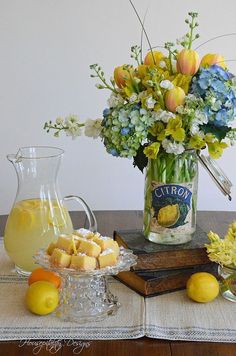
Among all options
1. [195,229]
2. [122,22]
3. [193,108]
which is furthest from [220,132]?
[122,22]

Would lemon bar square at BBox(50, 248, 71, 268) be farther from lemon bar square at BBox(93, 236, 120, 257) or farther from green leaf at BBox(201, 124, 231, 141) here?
green leaf at BBox(201, 124, 231, 141)

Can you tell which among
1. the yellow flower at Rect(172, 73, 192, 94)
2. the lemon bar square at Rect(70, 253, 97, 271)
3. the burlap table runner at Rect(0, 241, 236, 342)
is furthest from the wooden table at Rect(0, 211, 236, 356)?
the yellow flower at Rect(172, 73, 192, 94)

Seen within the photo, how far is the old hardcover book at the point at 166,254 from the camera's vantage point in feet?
3.66

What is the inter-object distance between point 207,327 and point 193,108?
0.42m

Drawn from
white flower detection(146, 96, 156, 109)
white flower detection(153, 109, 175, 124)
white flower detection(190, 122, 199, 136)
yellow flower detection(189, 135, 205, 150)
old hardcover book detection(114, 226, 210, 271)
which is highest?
white flower detection(146, 96, 156, 109)

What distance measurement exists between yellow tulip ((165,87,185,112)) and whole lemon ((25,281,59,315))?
43 cm

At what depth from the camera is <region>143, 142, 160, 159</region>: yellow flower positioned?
1090 mm

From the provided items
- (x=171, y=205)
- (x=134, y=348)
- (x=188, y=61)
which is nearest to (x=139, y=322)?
(x=134, y=348)

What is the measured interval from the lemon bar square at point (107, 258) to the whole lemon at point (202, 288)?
0.58 feet

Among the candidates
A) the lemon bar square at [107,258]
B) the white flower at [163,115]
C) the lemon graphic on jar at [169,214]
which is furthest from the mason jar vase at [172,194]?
the lemon bar square at [107,258]

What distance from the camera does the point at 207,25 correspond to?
8.28 ft

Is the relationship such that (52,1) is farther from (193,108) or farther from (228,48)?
(193,108)

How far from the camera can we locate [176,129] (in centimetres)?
107

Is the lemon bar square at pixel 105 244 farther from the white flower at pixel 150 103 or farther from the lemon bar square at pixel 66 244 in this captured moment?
the white flower at pixel 150 103
